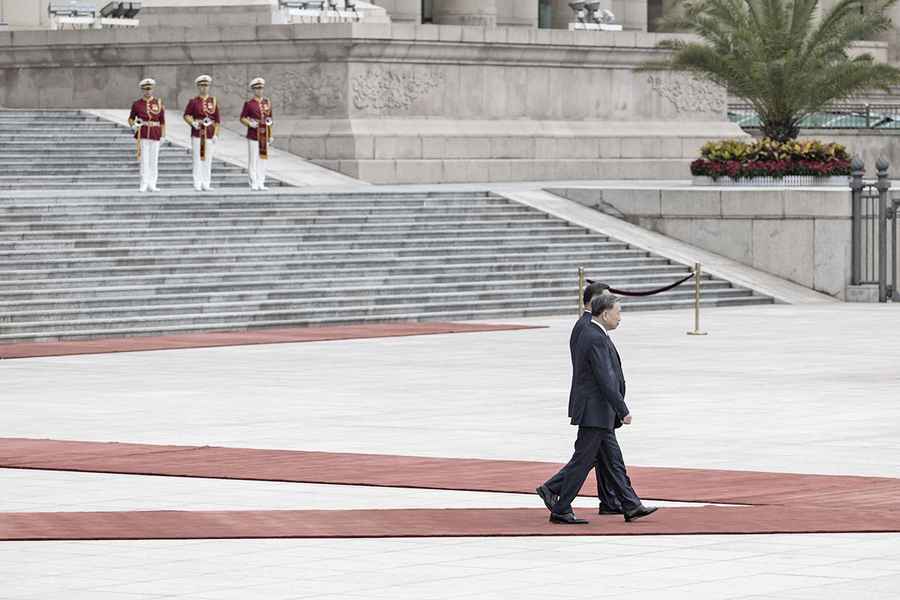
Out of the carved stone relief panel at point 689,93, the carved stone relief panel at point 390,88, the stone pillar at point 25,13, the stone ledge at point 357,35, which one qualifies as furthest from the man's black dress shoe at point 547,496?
the stone pillar at point 25,13

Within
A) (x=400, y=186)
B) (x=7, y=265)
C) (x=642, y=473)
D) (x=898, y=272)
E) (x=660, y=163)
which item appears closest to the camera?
(x=642, y=473)

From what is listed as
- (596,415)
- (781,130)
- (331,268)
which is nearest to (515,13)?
(781,130)

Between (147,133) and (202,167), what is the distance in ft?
3.56

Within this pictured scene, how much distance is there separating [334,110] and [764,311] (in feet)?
37.4

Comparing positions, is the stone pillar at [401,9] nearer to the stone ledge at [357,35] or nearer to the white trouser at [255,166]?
the stone ledge at [357,35]

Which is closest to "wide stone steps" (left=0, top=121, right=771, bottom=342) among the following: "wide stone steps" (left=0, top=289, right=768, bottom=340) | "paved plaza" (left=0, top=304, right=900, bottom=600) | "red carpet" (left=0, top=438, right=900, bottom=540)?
"wide stone steps" (left=0, top=289, right=768, bottom=340)

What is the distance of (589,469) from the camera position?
1223 cm

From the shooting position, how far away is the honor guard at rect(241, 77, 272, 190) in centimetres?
3525

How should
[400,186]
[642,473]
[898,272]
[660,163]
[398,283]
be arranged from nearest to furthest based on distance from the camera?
1. [642,473]
2. [398,283]
3. [898,272]
4. [400,186]
5. [660,163]

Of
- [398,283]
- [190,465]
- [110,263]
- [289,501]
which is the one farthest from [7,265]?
[289,501]

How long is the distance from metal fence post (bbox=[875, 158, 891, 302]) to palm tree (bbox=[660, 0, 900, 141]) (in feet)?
13.7

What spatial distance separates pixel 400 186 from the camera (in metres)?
38.2

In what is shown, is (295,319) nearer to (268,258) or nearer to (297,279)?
(297,279)

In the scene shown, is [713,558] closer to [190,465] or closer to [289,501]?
[289,501]
